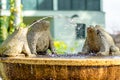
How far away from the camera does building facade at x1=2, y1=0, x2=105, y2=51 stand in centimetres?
2963

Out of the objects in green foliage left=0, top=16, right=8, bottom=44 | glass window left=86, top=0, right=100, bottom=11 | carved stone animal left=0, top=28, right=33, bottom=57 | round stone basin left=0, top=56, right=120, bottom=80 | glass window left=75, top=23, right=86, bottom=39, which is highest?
carved stone animal left=0, top=28, right=33, bottom=57

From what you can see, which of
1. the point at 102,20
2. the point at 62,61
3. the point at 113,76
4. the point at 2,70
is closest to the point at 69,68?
the point at 62,61

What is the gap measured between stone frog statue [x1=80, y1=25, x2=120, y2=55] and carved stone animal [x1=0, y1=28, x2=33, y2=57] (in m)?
1.03

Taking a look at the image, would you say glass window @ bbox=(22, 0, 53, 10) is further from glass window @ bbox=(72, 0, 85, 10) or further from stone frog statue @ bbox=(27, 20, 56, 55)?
stone frog statue @ bbox=(27, 20, 56, 55)

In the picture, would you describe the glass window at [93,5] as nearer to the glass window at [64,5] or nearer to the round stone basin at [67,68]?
the glass window at [64,5]

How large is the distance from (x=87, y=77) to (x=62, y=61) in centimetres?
37

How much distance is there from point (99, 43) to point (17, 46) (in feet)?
4.30

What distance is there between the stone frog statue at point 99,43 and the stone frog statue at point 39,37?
0.58m

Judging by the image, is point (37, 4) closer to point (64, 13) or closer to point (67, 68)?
point (64, 13)

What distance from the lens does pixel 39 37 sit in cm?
768

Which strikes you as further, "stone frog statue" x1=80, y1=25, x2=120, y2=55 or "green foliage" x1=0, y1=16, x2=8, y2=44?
"green foliage" x1=0, y1=16, x2=8, y2=44

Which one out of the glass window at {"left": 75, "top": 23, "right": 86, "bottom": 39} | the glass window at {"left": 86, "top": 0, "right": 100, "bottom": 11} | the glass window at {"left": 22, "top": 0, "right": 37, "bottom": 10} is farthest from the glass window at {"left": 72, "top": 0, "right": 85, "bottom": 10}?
the glass window at {"left": 75, "top": 23, "right": 86, "bottom": 39}

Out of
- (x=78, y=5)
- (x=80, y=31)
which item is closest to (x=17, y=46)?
(x=80, y=31)

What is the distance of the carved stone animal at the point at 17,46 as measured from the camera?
6.79m
